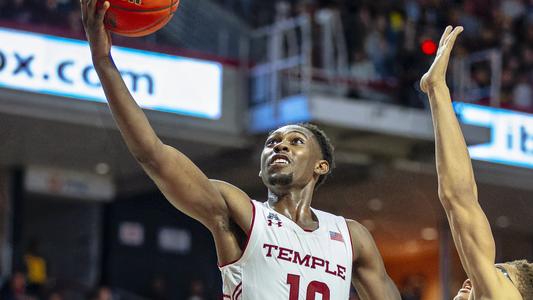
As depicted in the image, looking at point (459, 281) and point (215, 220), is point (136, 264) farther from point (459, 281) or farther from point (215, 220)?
point (215, 220)

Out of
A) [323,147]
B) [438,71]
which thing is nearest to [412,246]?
[323,147]

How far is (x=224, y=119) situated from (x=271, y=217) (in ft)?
39.3

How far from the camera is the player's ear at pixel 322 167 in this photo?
600 centimetres

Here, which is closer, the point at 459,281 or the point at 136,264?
the point at 136,264

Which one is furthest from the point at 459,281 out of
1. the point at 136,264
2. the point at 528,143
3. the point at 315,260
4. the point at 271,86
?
the point at 315,260

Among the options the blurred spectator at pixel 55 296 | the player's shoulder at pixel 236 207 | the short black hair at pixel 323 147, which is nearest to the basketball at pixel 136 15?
the player's shoulder at pixel 236 207

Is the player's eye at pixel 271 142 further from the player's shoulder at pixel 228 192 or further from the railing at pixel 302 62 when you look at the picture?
the railing at pixel 302 62

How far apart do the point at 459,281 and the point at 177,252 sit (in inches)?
218

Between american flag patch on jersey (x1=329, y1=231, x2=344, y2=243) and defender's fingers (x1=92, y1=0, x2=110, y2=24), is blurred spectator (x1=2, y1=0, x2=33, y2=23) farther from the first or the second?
defender's fingers (x1=92, y1=0, x2=110, y2=24)

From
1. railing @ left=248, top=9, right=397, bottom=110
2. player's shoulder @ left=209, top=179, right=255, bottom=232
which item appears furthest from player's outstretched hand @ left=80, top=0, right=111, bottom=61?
railing @ left=248, top=9, right=397, bottom=110

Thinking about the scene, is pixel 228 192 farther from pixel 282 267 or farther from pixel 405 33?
pixel 405 33

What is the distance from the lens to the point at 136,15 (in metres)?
5.28

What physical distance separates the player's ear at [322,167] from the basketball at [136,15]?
1.09 metres

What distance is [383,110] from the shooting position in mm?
17062
